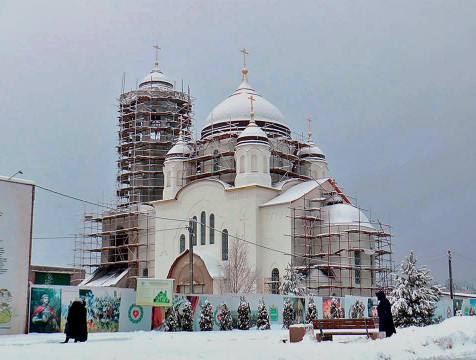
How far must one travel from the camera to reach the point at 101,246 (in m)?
51.6

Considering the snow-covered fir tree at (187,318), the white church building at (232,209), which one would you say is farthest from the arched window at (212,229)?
the snow-covered fir tree at (187,318)

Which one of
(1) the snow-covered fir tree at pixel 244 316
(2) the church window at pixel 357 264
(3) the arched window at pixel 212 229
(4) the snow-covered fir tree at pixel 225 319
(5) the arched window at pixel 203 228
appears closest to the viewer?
(4) the snow-covered fir tree at pixel 225 319

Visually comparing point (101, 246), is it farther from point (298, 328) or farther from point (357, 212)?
point (298, 328)


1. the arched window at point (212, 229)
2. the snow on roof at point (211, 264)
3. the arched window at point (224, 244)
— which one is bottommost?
the snow on roof at point (211, 264)

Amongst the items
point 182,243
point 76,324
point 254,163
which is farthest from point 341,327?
point 182,243

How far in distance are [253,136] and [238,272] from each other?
943cm

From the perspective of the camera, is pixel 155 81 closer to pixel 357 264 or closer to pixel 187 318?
pixel 357 264

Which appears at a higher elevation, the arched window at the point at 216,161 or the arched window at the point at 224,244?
the arched window at the point at 216,161

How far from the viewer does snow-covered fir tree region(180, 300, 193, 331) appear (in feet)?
81.7

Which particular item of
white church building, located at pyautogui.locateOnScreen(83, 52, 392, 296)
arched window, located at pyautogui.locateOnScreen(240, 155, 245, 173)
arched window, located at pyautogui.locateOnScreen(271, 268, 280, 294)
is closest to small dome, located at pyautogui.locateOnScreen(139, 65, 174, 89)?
white church building, located at pyautogui.locateOnScreen(83, 52, 392, 296)

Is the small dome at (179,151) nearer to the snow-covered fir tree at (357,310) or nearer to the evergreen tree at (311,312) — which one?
the snow-covered fir tree at (357,310)

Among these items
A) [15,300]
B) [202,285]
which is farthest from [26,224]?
[202,285]

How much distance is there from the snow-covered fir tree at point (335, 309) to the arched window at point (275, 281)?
29.8 feet

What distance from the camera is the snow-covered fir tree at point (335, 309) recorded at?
30.5m
